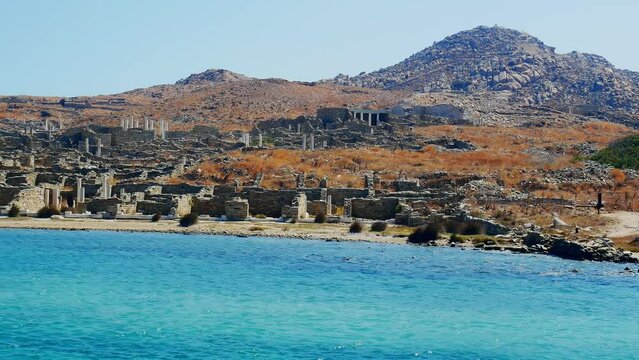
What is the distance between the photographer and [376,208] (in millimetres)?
46375

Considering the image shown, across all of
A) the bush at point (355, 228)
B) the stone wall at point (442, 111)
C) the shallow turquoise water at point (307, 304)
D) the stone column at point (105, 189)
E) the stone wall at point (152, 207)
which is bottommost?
the shallow turquoise water at point (307, 304)

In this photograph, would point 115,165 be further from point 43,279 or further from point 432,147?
point 43,279

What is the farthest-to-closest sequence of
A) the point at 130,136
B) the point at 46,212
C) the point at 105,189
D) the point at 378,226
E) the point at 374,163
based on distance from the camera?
the point at 130,136 → the point at 374,163 → the point at 105,189 → the point at 46,212 → the point at 378,226

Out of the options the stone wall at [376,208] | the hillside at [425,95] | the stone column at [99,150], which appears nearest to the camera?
the stone wall at [376,208]

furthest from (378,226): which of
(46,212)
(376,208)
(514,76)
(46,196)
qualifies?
(514,76)

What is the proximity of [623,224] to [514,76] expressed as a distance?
375 ft

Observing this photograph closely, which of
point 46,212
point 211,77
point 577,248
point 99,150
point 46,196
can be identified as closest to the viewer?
point 577,248

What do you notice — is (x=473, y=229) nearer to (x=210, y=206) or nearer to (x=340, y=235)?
(x=340, y=235)

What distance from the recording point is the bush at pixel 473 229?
40.1m

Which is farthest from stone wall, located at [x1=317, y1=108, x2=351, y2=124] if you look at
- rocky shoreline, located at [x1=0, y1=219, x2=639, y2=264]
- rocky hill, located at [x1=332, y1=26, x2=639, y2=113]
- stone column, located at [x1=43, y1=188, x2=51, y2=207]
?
rocky hill, located at [x1=332, y1=26, x2=639, y2=113]

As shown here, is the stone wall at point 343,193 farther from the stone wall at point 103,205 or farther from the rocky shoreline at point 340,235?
the stone wall at point 103,205

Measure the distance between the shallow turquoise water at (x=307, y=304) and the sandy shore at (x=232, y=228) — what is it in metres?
3.97

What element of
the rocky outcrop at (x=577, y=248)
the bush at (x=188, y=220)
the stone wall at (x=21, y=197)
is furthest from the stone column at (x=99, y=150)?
the rocky outcrop at (x=577, y=248)

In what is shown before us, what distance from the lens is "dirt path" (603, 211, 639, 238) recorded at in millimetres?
38281
